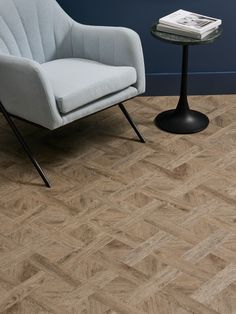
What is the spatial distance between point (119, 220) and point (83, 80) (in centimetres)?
70

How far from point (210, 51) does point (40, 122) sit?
1285 mm

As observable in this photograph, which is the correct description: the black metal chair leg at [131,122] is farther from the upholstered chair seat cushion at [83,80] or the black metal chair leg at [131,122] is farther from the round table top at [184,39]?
the round table top at [184,39]

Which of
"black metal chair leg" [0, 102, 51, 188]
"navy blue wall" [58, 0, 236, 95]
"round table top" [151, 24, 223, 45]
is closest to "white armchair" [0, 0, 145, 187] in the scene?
"black metal chair leg" [0, 102, 51, 188]

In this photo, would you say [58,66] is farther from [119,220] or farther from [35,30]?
[119,220]

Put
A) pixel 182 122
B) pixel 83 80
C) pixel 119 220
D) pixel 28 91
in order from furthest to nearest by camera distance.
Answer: pixel 182 122
pixel 83 80
pixel 28 91
pixel 119 220

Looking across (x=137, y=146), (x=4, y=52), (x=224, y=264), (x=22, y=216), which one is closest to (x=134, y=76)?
(x=137, y=146)

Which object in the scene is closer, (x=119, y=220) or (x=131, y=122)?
(x=119, y=220)

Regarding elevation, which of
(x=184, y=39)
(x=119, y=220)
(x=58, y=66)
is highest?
(x=184, y=39)

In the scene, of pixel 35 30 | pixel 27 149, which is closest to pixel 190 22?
pixel 35 30

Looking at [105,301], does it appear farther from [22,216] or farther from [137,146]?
[137,146]

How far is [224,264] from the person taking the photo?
8.54ft

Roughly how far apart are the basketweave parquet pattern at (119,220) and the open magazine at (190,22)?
1.87ft

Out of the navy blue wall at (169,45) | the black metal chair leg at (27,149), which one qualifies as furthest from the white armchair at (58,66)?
the navy blue wall at (169,45)

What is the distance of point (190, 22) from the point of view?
3355 mm
